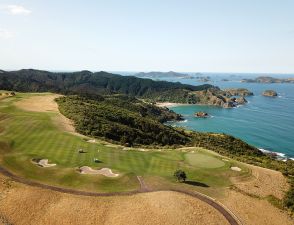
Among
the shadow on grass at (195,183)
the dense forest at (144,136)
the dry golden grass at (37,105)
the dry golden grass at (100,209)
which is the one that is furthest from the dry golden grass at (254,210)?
the dry golden grass at (37,105)

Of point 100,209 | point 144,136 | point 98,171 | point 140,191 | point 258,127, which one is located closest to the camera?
point 100,209

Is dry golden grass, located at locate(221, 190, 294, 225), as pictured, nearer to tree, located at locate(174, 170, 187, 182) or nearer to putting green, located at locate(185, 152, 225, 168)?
tree, located at locate(174, 170, 187, 182)

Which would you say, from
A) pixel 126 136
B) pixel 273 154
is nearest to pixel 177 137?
pixel 126 136

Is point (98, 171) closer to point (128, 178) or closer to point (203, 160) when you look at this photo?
point (128, 178)

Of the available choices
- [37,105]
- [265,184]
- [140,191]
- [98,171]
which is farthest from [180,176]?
[37,105]

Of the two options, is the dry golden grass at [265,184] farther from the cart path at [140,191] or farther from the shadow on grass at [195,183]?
the cart path at [140,191]

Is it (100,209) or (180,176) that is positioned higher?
(180,176)
